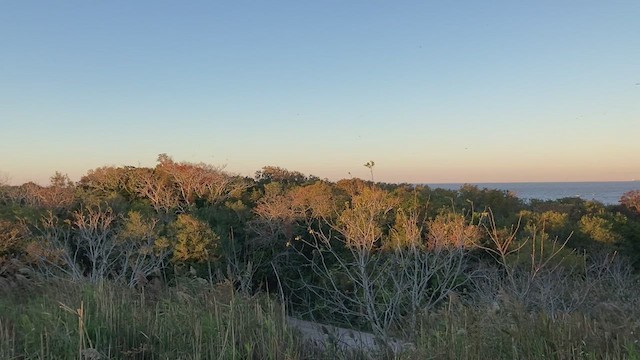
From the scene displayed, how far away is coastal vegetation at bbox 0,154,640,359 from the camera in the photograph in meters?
3.62

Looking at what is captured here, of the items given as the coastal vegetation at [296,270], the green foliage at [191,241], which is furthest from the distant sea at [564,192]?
the green foliage at [191,241]

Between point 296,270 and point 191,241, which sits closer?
point 191,241

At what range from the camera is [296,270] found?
17766 millimetres

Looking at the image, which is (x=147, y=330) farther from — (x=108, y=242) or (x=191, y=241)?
(x=191, y=241)

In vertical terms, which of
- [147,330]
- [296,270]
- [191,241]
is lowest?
[296,270]

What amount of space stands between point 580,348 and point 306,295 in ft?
43.2

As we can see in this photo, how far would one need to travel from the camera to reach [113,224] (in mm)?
16969

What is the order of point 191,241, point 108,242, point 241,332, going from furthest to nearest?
point 191,241
point 108,242
point 241,332

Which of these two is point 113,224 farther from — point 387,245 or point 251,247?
point 387,245

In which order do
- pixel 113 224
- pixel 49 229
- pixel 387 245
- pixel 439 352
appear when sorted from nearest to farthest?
pixel 439 352
pixel 387 245
pixel 49 229
pixel 113 224

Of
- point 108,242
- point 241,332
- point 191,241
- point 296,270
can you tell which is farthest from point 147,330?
point 296,270

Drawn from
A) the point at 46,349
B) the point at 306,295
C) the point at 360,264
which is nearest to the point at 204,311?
the point at 46,349

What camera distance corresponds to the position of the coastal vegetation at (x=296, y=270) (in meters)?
3.62

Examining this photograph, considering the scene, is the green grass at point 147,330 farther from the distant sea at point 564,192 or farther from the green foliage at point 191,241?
the distant sea at point 564,192
